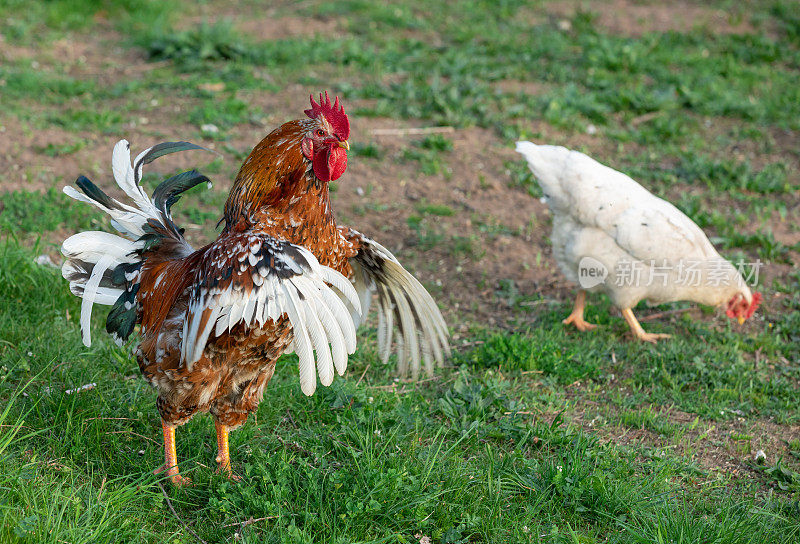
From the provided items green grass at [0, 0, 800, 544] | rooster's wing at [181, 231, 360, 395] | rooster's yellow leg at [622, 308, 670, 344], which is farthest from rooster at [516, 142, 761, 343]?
rooster's wing at [181, 231, 360, 395]

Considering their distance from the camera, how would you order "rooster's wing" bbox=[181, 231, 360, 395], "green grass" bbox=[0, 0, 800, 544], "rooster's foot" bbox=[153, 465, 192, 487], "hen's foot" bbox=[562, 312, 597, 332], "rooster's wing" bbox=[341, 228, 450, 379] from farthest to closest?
"hen's foot" bbox=[562, 312, 597, 332], "rooster's wing" bbox=[341, 228, 450, 379], "rooster's foot" bbox=[153, 465, 192, 487], "green grass" bbox=[0, 0, 800, 544], "rooster's wing" bbox=[181, 231, 360, 395]

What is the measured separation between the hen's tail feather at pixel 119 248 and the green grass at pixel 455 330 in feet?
2.03

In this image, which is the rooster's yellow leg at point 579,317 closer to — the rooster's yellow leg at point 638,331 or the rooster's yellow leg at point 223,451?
the rooster's yellow leg at point 638,331

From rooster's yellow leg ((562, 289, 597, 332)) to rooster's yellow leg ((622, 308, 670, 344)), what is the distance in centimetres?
23

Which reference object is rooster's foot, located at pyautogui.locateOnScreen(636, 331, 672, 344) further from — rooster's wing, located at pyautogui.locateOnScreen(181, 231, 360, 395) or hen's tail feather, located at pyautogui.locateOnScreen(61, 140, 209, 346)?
hen's tail feather, located at pyautogui.locateOnScreen(61, 140, 209, 346)

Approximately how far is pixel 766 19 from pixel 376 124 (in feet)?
19.6

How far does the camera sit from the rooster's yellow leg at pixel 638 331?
4.89 meters

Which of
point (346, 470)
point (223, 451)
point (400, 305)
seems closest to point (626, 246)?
point (400, 305)

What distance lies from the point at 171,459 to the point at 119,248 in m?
0.99

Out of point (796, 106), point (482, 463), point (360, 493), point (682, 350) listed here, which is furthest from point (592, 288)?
point (796, 106)

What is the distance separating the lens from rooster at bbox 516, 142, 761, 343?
15.7ft

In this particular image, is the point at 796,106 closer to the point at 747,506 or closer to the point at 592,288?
the point at 592,288

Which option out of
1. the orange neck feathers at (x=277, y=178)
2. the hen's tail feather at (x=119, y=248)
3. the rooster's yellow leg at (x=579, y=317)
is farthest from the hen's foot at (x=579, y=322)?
the hen's tail feather at (x=119, y=248)

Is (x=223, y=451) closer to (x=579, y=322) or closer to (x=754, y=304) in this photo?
(x=579, y=322)
